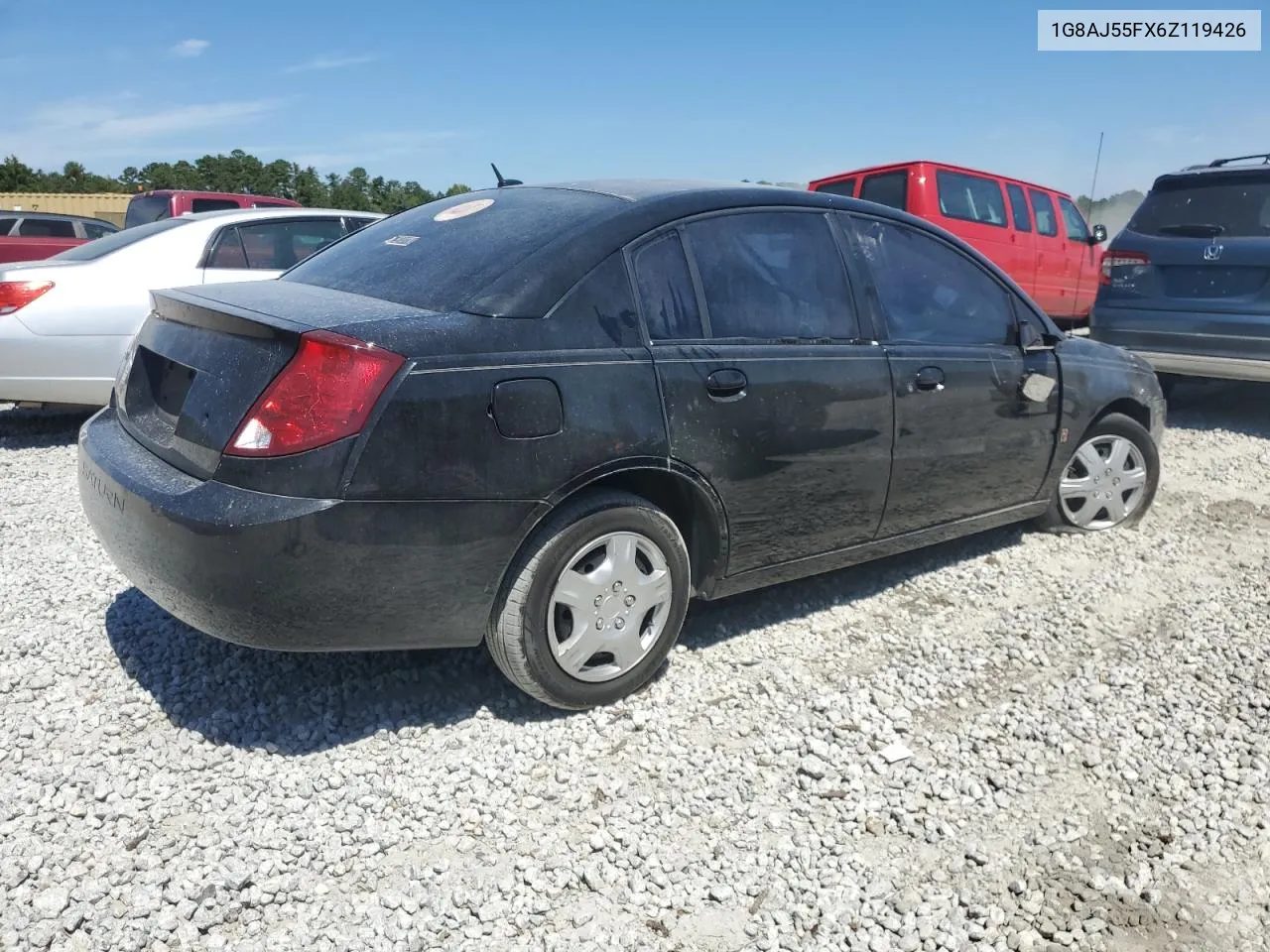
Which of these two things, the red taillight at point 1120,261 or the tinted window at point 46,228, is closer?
the red taillight at point 1120,261

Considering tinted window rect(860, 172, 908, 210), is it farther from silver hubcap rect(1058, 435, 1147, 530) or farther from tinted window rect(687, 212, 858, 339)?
tinted window rect(687, 212, 858, 339)

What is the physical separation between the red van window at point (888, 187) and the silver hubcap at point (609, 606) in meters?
8.10

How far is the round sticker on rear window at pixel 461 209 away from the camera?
350 cm

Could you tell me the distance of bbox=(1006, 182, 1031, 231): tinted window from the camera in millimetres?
11430

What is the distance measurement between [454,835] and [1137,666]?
250 cm

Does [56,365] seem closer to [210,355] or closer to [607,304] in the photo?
[210,355]

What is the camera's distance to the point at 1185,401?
27.7ft

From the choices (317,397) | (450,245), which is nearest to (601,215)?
(450,245)

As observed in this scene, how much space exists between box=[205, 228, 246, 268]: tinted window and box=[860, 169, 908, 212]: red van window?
6.37 meters

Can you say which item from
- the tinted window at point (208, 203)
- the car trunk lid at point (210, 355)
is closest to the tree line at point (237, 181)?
the tinted window at point (208, 203)

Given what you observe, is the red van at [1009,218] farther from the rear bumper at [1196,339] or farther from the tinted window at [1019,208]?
the rear bumper at [1196,339]

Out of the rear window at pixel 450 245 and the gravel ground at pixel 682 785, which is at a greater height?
the rear window at pixel 450 245

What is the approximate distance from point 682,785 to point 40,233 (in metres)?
14.0

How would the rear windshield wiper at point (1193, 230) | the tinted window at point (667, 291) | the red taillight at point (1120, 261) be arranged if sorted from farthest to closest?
the red taillight at point (1120, 261), the rear windshield wiper at point (1193, 230), the tinted window at point (667, 291)
